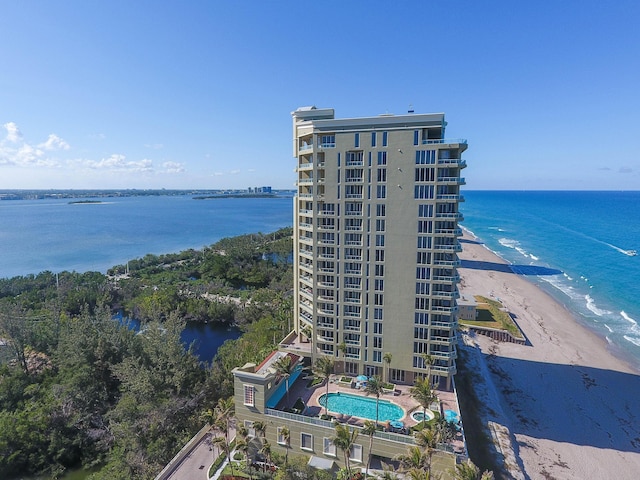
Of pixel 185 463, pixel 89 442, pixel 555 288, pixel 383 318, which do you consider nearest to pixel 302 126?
pixel 383 318

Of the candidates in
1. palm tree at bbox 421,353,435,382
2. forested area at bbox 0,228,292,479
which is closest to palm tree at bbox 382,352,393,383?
palm tree at bbox 421,353,435,382

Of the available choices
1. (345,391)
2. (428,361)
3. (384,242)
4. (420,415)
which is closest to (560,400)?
(428,361)

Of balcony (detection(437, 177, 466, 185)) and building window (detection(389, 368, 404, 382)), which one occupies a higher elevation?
balcony (detection(437, 177, 466, 185))

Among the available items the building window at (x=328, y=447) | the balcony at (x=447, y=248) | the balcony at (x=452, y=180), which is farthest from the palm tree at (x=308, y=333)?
the balcony at (x=452, y=180)

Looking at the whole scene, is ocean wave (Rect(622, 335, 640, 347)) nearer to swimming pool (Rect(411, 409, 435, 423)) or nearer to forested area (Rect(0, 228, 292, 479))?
swimming pool (Rect(411, 409, 435, 423))

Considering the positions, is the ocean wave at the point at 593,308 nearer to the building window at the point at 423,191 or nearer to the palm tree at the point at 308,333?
the building window at the point at 423,191
